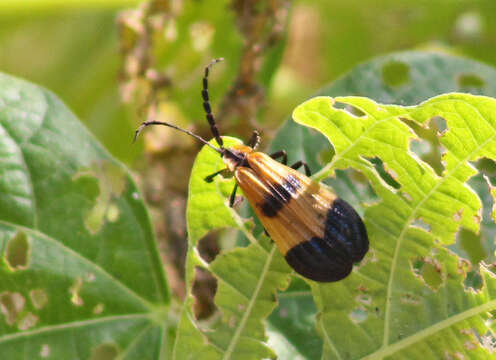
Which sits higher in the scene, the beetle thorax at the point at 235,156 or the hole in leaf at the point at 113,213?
the beetle thorax at the point at 235,156

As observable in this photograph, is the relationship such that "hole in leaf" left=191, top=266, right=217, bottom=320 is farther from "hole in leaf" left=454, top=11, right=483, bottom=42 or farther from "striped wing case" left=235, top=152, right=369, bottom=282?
"hole in leaf" left=454, top=11, right=483, bottom=42

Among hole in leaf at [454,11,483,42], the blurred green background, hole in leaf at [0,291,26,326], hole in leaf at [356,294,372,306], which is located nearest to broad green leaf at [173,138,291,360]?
hole in leaf at [356,294,372,306]

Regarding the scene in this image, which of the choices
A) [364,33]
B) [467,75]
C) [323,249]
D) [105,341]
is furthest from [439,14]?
[105,341]

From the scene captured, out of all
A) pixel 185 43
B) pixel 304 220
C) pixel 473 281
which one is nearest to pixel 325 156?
pixel 304 220

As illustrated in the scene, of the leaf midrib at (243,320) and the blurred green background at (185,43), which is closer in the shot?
the leaf midrib at (243,320)

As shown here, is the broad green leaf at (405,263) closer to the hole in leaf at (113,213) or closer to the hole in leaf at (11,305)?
the hole in leaf at (113,213)

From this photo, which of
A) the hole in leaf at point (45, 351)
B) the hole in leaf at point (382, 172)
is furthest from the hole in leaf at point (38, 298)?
the hole in leaf at point (382, 172)

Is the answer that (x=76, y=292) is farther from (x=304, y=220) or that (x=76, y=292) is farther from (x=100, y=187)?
(x=304, y=220)

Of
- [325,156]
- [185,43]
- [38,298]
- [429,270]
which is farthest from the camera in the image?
[185,43]
